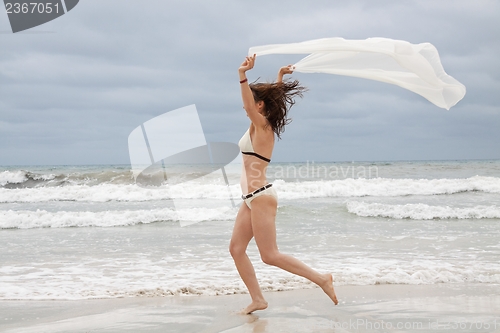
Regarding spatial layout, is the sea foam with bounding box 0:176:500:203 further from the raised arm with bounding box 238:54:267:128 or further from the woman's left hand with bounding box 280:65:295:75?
the raised arm with bounding box 238:54:267:128

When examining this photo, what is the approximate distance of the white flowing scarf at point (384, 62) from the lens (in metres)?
4.67

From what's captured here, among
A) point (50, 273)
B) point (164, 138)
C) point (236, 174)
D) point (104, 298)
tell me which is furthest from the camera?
point (236, 174)

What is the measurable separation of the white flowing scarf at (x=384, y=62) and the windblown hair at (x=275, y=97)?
1.39 ft

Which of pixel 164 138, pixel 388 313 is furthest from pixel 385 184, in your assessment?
pixel 388 313

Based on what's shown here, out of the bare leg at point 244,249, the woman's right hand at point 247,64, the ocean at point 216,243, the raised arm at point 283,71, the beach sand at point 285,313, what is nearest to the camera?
the woman's right hand at point 247,64

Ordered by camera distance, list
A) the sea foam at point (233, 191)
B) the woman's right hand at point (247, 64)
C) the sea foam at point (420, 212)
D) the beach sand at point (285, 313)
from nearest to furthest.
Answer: the woman's right hand at point (247, 64) → the beach sand at point (285, 313) → the sea foam at point (420, 212) → the sea foam at point (233, 191)

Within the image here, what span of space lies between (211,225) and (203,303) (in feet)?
23.7

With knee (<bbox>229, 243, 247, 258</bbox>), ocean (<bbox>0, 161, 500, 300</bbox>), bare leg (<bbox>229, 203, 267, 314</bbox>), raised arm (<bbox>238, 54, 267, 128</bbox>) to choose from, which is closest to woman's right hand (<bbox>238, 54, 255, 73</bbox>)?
raised arm (<bbox>238, 54, 267, 128</bbox>)

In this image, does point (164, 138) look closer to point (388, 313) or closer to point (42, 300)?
point (42, 300)

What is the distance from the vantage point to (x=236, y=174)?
97.2 ft

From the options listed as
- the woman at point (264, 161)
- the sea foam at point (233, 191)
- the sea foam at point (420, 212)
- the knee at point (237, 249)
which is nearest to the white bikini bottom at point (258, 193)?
the woman at point (264, 161)

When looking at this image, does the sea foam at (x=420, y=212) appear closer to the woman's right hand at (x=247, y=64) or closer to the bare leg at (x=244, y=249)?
the bare leg at (x=244, y=249)

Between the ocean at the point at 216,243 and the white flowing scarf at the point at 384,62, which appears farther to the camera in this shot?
the ocean at the point at 216,243

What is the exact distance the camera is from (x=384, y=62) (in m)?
4.83
